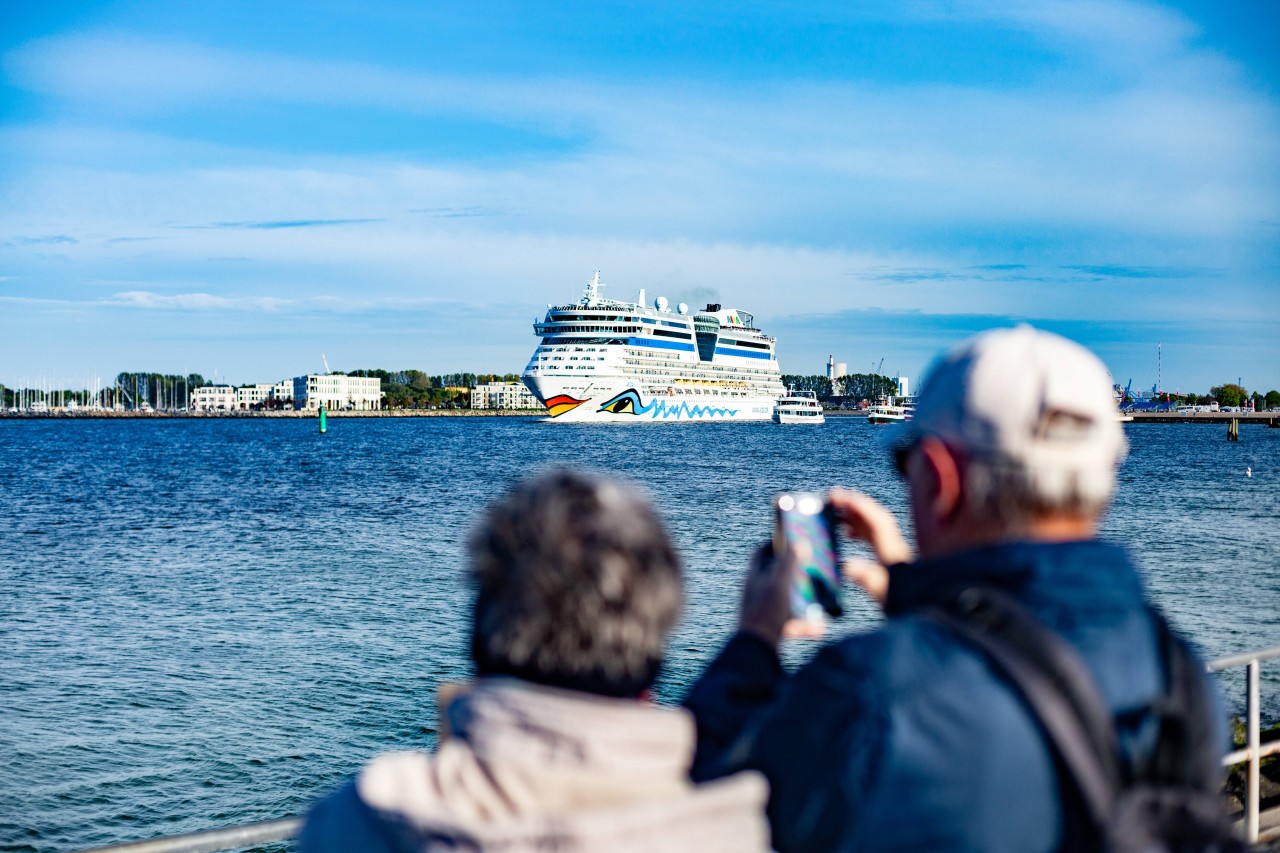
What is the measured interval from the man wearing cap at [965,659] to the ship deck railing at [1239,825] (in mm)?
495

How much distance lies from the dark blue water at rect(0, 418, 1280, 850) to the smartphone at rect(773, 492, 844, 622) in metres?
9.49

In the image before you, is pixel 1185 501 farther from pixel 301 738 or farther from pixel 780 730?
pixel 780 730

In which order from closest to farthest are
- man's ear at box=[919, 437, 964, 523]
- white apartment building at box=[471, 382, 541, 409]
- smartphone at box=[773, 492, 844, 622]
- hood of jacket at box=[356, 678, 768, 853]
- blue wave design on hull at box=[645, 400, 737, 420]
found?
hood of jacket at box=[356, 678, 768, 853] → man's ear at box=[919, 437, 964, 523] → smartphone at box=[773, 492, 844, 622] → blue wave design on hull at box=[645, 400, 737, 420] → white apartment building at box=[471, 382, 541, 409]

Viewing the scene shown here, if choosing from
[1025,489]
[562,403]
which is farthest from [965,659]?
[562,403]

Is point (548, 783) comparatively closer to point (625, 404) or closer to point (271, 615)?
point (271, 615)

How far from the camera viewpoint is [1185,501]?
113 ft

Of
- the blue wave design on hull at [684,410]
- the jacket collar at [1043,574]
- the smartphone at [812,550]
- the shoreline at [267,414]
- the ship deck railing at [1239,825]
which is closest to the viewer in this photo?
the jacket collar at [1043,574]

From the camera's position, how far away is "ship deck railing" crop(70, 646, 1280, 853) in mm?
2250

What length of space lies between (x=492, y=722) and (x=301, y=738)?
1143 cm

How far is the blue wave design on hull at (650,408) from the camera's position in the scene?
85000 mm

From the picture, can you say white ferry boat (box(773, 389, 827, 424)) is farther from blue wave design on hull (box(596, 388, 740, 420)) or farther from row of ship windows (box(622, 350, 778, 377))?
blue wave design on hull (box(596, 388, 740, 420))

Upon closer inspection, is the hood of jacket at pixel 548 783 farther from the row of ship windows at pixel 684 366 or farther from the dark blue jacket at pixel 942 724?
the row of ship windows at pixel 684 366

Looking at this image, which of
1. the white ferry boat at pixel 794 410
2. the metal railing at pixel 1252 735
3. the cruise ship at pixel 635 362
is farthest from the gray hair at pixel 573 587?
the white ferry boat at pixel 794 410

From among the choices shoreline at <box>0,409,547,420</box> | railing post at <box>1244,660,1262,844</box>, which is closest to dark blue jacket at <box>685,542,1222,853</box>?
railing post at <box>1244,660,1262,844</box>
